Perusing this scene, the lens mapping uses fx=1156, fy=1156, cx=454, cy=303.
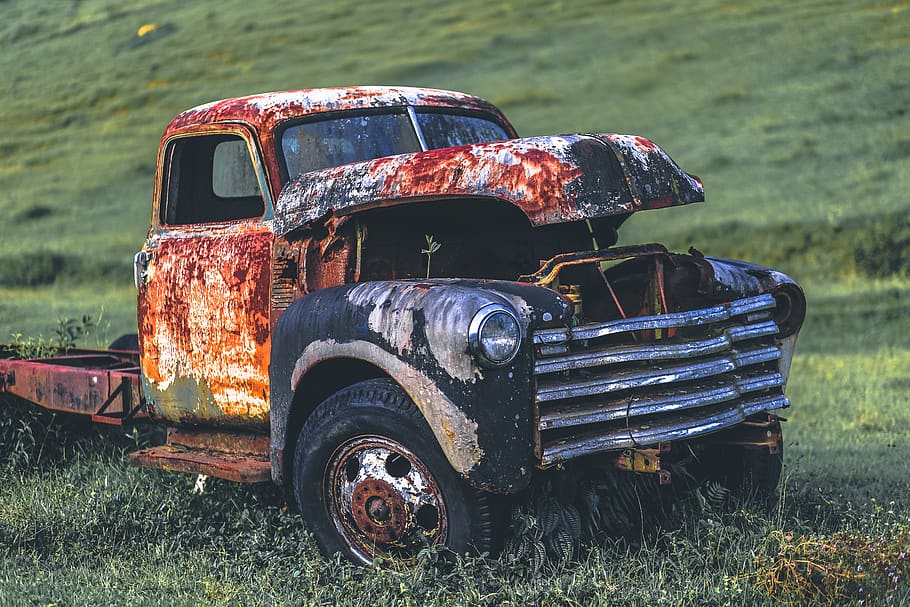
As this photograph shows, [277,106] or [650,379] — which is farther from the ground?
[277,106]

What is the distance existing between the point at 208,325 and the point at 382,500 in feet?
4.52

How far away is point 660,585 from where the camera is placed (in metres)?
4.05

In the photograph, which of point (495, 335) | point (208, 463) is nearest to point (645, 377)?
point (495, 335)

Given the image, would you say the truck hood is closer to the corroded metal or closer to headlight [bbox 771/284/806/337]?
headlight [bbox 771/284/806/337]

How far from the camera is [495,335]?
12.7 ft

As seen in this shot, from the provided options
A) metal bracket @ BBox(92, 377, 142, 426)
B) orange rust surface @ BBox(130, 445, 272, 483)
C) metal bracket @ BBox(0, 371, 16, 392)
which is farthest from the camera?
metal bracket @ BBox(0, 371, 16, 392)

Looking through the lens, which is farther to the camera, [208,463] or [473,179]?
[208,463]

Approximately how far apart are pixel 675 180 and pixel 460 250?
1036 mm

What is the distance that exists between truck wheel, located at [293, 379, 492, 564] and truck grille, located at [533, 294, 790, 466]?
0.38m

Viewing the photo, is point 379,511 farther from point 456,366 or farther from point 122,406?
point 122,406

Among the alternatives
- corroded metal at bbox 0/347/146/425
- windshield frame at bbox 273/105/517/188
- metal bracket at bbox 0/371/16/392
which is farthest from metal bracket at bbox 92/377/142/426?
windshield frame at bbox 273/105/517/188

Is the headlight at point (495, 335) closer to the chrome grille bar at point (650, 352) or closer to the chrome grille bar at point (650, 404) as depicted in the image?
the chrome grille bar at point (650, 352)

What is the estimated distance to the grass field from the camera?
14.0ft

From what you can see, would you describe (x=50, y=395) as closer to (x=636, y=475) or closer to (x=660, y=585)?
(x=636, y=475)
